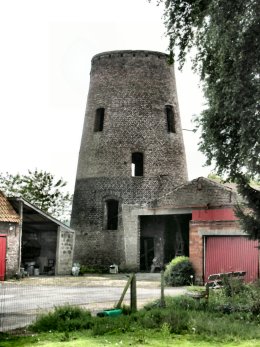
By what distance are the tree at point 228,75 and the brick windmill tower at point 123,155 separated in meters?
15.8

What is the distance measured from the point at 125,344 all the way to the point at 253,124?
6516 millimetres

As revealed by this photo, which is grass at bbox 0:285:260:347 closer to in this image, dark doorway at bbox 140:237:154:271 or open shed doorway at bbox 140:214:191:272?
open shed doorway at bbox 140:214:191:272

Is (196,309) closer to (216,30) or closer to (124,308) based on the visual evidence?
(124,308)

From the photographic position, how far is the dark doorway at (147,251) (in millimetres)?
31642

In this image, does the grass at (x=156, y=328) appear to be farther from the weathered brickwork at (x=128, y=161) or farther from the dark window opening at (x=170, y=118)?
A: the dark window opening at (x=170, y=118)

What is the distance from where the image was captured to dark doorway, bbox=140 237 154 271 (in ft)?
104

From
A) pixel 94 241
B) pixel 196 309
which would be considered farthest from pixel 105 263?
pixel 196 309

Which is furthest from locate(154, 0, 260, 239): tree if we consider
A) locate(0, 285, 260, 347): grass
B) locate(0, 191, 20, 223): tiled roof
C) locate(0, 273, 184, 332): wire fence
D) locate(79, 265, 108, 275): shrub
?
locate(79, 265, 108, 275): shrub

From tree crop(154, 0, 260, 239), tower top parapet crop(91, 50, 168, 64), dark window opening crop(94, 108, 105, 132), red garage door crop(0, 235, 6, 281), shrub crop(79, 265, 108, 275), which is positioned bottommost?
shrub crop(79, 265, 108, 275)

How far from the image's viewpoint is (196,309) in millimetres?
12828

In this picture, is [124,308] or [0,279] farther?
[0,279]

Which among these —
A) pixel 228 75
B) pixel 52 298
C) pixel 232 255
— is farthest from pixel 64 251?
pixel 228 75

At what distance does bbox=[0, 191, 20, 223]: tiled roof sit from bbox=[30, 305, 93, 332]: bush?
45.3ft

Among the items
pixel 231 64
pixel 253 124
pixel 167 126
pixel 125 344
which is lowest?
pixel 125 344
